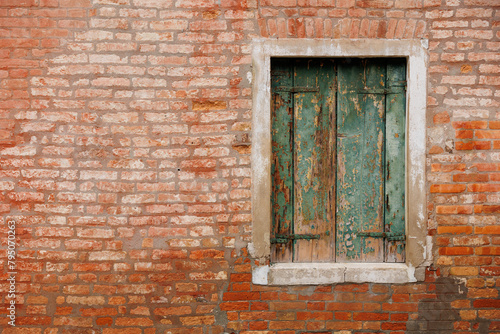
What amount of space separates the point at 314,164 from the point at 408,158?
0.69 meters

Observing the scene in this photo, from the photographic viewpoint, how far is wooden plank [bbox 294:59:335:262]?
2.89 meters

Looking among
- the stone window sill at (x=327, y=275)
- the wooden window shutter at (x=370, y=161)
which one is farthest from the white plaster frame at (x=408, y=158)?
the wooden window shutter at (x=370, y=161)

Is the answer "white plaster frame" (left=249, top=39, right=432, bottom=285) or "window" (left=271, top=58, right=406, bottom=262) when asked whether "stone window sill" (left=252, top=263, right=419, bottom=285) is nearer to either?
"white plaster frame" (left=249, top=39, right=432, bottom=285)

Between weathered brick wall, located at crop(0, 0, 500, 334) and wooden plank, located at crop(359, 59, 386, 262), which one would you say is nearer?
weathered brick wall, located at crop(0, 0, 500, 334)

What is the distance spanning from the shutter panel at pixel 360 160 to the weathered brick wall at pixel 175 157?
0.28 m

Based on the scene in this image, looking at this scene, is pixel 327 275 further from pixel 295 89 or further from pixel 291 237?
pixel 295 89

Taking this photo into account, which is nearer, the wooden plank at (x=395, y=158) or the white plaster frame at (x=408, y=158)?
the white plaster frame at (x=408, y=158)

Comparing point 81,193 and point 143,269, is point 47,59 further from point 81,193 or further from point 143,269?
point 143,269

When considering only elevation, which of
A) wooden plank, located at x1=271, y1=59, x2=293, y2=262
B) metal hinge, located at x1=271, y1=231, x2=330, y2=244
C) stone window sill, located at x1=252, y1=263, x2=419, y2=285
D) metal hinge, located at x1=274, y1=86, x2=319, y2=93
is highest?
metal hinge, located at x1=274, y1=86, x2=319, y2=93

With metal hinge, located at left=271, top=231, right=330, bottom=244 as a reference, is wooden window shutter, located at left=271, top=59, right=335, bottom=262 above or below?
above

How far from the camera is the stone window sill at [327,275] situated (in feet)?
9.10

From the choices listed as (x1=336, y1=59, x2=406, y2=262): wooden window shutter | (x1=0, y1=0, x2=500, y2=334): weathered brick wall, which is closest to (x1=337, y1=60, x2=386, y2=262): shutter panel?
(x1=336, y1=59, x2=406, y2=262): wooden window shutter

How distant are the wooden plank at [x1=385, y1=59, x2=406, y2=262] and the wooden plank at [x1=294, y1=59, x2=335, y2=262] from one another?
0.43 meters

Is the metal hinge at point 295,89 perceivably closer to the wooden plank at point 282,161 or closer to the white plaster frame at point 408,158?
the wooden plank at point 282,161
